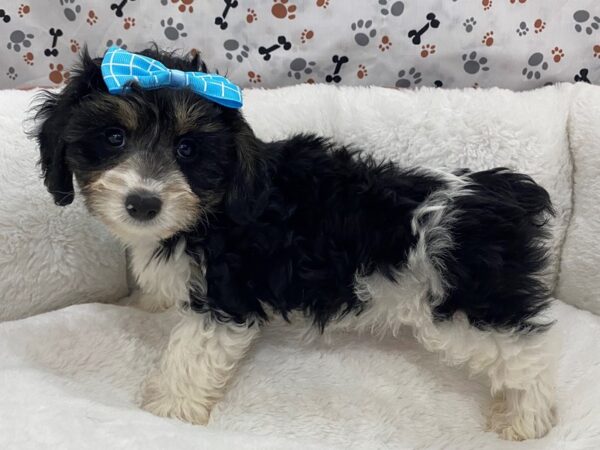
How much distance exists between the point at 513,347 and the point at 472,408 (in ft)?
1.30

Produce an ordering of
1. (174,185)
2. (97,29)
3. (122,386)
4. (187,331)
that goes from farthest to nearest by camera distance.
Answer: (97,29)
(122,386)
(187,331)
(174,185)

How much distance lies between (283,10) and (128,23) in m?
0.71

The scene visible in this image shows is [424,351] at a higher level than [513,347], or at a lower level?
lower

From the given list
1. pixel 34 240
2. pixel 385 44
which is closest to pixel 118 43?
pixel 34 240

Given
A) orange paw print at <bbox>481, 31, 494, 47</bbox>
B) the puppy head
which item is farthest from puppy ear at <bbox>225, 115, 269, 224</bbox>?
orange paw print at <bbox>481, 31, 494, 47</bbox>

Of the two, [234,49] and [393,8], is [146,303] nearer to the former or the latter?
[234,49]

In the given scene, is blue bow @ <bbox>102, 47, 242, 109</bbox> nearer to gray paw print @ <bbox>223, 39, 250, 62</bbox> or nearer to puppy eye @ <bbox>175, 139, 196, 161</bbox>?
puppy eye @ <bbox>175, 139, 196, 161</bbox>

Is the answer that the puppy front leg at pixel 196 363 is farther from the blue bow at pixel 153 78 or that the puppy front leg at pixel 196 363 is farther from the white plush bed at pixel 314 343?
Result: the blue bow at pixel 153 78

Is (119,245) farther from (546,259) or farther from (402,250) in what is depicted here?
(546,259)

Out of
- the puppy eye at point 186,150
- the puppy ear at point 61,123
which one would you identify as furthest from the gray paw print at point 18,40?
the puppy eye at point 186,150

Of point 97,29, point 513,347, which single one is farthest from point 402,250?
point 97,29

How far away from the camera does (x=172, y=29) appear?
286 cm

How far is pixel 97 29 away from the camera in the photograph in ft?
9.39

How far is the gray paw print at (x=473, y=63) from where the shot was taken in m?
2.88
